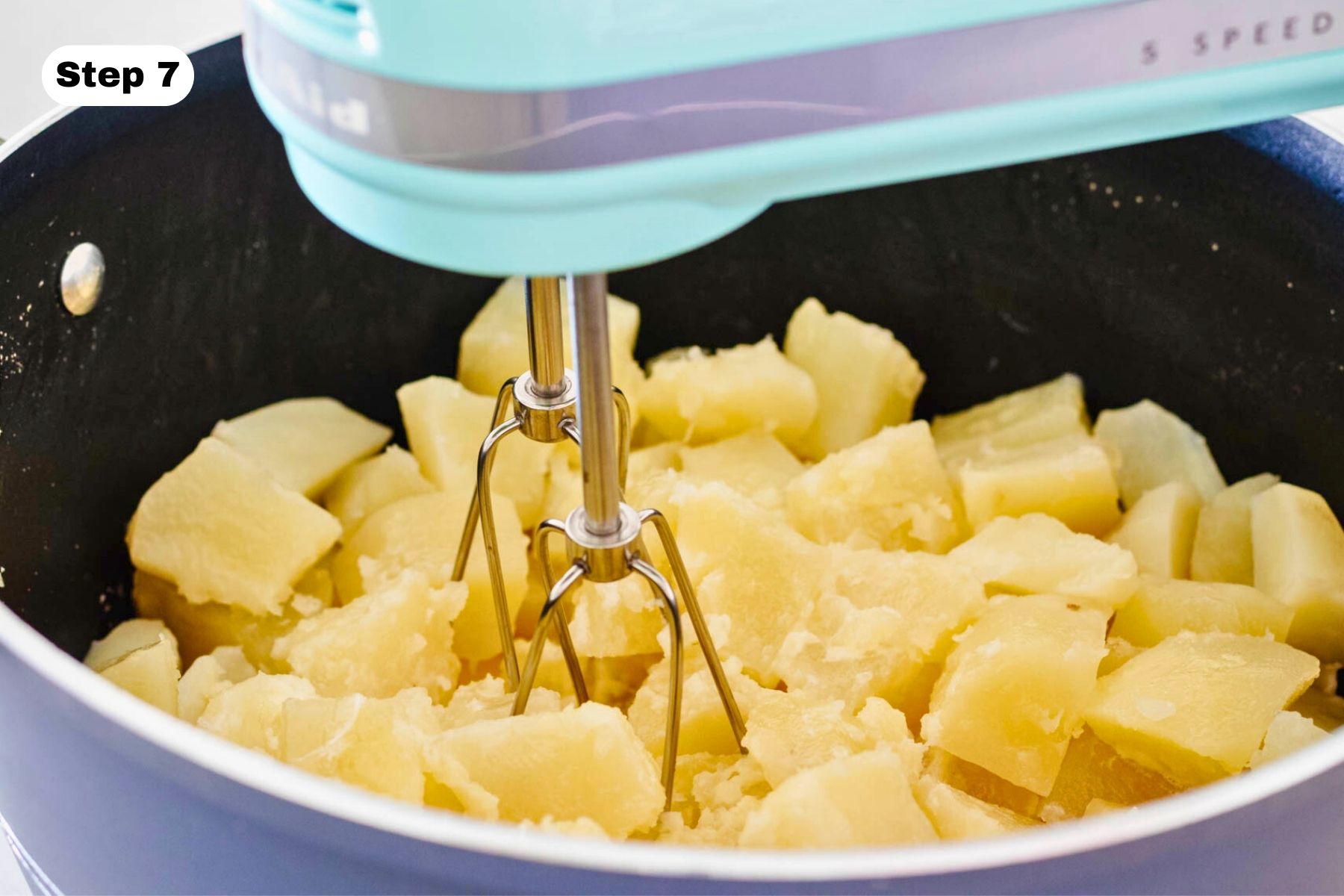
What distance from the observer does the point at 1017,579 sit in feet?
3.18

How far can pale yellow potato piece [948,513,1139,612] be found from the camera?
95cm

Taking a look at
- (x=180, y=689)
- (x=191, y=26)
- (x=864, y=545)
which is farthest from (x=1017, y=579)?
(x=191, y=26)

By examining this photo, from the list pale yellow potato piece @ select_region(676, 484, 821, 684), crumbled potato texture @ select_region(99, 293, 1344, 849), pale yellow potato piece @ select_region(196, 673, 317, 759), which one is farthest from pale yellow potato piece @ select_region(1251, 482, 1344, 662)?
pale yellow potato piece @ select_region(196, 673, 317, 759)

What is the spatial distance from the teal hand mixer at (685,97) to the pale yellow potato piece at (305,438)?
21.0 inches

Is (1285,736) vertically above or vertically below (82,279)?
below

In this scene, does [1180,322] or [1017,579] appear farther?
[1180,322]

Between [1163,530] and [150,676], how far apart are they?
0.70 meters

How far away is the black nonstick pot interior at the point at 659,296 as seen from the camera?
0.97m

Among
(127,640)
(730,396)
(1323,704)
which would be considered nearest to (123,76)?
(127,640)

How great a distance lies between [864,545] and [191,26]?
847mm

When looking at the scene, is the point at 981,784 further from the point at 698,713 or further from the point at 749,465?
the point at 749,465

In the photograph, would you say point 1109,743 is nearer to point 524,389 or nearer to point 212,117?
point 524,389

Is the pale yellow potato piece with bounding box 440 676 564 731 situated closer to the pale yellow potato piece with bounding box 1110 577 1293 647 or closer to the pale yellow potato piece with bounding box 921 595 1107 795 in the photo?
the pale yellow potato piece with bounding box 921 595 1107 795

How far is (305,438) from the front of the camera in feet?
3.71
